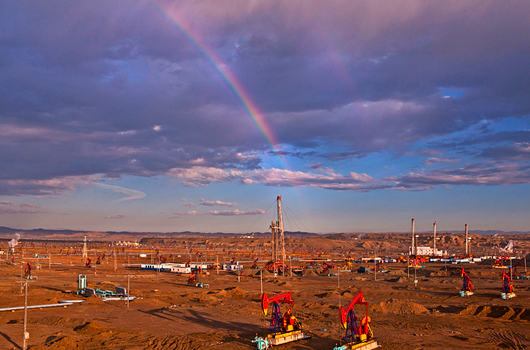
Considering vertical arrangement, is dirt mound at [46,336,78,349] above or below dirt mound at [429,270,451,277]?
above

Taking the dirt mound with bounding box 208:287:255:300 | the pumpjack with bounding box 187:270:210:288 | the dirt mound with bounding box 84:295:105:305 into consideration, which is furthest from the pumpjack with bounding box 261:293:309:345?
the pumpjack with bounding box 187:270:210:288

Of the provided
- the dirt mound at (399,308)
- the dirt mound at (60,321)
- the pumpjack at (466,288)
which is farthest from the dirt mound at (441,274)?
the dirt mound at (60,321)

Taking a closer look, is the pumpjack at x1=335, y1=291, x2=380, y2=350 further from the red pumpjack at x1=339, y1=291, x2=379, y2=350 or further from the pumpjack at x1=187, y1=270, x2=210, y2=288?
the pumpjack at x1=187, y1=270, x2=210, y2=288

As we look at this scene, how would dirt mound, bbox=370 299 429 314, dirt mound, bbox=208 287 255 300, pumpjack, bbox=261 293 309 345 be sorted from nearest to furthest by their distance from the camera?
pumpjack, bbox=261 293 309 345 → dirt mound, bbox=370 299 429 314 → dirt mound, bbox=208 287 255 300

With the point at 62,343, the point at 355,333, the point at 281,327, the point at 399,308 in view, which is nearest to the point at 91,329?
the point at 62,343

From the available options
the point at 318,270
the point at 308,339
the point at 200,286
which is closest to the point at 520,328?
the point at 308,339

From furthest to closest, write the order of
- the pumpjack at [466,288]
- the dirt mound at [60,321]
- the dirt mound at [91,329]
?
the pumpjack at [466,288] → the dirt mound at [60,321] → the dirt mound at [91,329]

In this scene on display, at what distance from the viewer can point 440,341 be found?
111ft

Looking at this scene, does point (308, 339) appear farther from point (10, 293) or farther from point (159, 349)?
point (10, 293)

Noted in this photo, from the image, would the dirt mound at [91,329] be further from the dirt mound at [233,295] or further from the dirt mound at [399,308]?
the dirt mound at [399,308]

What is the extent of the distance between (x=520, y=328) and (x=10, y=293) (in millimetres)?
62585

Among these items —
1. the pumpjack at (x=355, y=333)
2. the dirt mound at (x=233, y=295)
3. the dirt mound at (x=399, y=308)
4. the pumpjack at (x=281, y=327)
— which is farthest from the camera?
the dirt mound at (x=233, y=295)

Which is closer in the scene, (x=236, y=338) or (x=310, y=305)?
(x=236, y=338)

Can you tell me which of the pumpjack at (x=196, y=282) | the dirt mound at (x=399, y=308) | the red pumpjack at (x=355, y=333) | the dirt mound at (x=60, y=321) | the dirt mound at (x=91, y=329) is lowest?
the pumpjack at (x=196, y=282)
